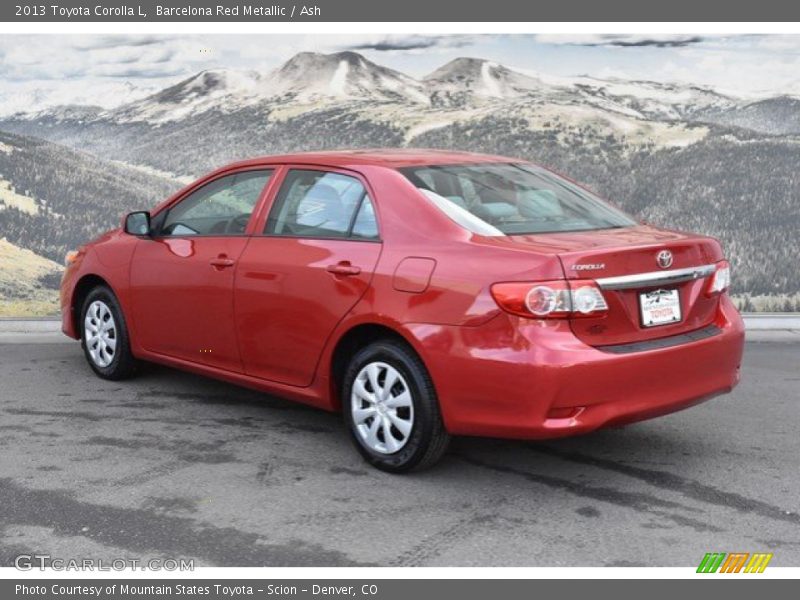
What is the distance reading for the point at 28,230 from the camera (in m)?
11.0

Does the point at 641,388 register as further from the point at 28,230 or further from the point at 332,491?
the point at 28,230

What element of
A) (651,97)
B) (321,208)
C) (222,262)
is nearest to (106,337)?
(222,262)

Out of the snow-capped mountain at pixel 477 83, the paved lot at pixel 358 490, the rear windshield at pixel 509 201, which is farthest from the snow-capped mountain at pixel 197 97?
the rear windshield at pixel 509 201

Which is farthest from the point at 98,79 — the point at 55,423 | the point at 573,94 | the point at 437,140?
the point at 55,423

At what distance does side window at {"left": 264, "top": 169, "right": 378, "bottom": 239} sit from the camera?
565cm

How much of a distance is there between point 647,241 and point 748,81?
21.8ft

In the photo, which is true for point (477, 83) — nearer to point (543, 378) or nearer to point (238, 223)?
point (238, 223)

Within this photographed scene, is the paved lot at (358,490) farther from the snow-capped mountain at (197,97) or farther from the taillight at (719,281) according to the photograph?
the snow-capped mountain at (197,97)

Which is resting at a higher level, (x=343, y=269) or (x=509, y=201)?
(x=509, y=201)

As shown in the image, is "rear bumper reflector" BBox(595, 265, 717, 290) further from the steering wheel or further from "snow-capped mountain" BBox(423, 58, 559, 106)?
"snow-capped mountain" BBox(423, 58, 559, 106)

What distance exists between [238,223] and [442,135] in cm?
559

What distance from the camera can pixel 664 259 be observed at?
5113mm

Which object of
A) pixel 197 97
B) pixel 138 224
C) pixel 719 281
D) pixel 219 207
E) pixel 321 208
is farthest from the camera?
pixel 197 97

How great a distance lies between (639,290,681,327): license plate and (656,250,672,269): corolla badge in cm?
12
